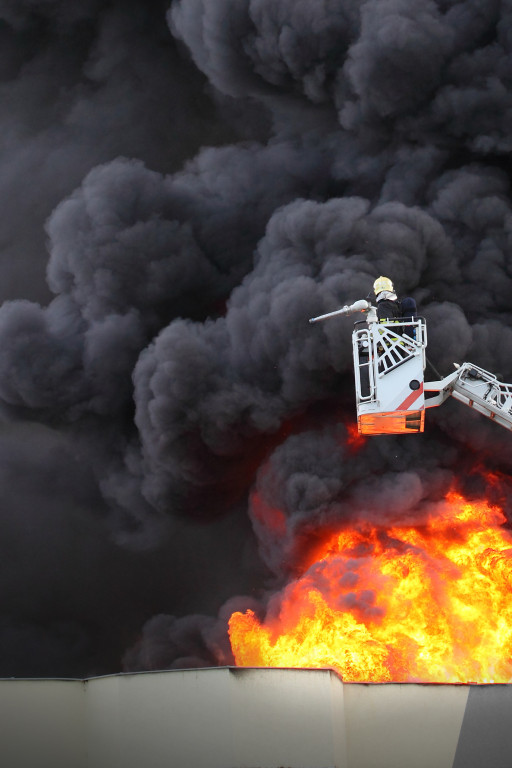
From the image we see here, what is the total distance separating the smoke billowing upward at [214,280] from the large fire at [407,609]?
4.24 feet

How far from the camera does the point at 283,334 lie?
2650 centimetres

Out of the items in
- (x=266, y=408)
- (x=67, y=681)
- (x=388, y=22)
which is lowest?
(x=67, y=681)

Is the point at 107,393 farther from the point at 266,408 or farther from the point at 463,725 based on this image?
the point at 463,725

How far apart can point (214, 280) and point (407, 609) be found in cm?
1268

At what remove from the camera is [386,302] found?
2072 cm

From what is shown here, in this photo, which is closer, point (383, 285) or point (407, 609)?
point (383, 285)

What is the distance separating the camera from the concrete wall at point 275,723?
61.7ft

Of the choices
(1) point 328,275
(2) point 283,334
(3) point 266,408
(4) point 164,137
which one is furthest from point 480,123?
(4) point 164,137

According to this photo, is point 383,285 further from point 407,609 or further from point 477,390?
point 407,609

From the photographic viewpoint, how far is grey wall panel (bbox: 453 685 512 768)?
1847 centimetres

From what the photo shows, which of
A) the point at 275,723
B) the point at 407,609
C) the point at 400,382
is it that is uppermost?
the point at 400,382

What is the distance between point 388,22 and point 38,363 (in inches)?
552

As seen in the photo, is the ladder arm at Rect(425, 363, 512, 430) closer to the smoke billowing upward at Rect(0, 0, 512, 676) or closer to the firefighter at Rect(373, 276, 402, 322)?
the firefighter at Rect(373, 276, 402, 322)

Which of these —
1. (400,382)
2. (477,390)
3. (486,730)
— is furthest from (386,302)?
(486,730)
